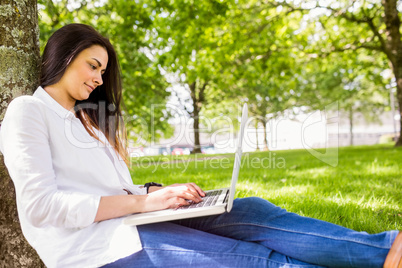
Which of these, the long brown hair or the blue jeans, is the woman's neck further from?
the blue jeans

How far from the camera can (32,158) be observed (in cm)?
129

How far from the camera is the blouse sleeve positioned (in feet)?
4.20

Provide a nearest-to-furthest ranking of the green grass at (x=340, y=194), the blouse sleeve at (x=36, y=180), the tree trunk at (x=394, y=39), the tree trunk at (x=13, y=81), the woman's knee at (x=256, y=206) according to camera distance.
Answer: the blouse sleeve at (x=36, y=180)
the woman's knee at (x=256, y=206)
the tree trunk at (x=13, y=81)
the green grass at (x=340, y=194)
the tree trunk at (x=394, y=39)

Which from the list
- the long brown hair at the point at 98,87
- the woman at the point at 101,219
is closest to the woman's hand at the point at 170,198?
the woman at the point at 101,219

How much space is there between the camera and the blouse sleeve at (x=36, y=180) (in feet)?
4.20

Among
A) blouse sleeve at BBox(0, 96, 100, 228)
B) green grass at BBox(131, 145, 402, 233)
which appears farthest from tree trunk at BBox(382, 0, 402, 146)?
blouse sleeve at BBox(0, 96, 100, 228)

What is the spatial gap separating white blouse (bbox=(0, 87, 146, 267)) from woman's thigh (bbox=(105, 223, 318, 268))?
0.19ft

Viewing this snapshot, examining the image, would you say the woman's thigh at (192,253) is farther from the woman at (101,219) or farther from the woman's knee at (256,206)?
the woman's knee at (256,206)

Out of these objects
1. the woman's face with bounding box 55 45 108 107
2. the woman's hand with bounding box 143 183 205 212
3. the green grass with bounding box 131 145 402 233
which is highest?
the woman's face with bounding box 55 45 108 107

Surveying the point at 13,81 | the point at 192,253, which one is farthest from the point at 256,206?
the point at 13,81

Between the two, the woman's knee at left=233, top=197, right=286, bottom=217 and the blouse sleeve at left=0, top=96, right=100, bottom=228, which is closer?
the blouse sleeve at left=0, top=96, right=100, bottom=228

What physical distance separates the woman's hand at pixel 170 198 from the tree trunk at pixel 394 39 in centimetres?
1097

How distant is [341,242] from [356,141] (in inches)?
1882

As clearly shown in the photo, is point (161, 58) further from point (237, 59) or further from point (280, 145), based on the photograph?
point (280, 145)
